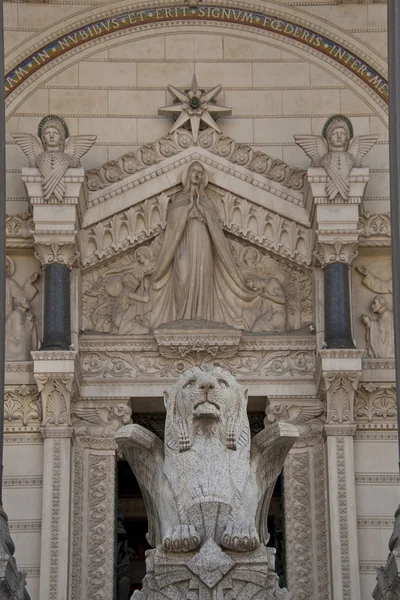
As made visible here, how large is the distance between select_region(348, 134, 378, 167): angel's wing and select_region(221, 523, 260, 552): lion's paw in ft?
25.9

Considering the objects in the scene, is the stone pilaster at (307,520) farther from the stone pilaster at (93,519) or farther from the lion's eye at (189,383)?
the lion's eye at (189,383)

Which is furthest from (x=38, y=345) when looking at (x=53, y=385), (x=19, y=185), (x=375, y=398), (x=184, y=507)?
(x=184, y=507)

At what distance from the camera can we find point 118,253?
2141cm

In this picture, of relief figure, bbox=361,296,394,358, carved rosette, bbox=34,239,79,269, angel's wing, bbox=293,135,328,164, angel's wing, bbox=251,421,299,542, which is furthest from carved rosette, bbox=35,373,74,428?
angel's wing, bbox=251,421,299,542

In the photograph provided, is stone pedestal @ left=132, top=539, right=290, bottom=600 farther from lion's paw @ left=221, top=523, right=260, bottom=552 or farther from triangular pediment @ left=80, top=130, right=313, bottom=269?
triangular pediment @ left=80, top=130, right=313, bottom=269

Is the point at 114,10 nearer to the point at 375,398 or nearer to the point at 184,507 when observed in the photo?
the point at 375,398

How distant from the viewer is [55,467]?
65.9 ft

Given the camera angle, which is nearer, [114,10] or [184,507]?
[184,507]

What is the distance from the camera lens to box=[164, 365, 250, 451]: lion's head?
48.9ft

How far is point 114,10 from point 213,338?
4330 mm

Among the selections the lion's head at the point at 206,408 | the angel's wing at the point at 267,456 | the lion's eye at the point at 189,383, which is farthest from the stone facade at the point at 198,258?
the lion's eye at the point at 189,383

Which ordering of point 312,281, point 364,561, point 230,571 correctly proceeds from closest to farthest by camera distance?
point 230,571 → point 364,561 → point 312,281

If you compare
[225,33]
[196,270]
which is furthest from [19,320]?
[225,33]

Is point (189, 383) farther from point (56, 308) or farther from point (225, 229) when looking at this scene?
point (225, 229)
